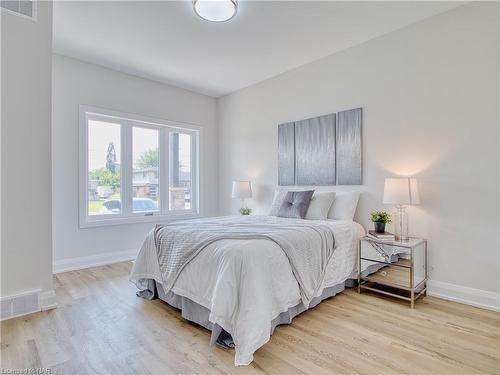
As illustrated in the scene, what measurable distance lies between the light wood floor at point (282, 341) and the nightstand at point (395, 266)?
163mm

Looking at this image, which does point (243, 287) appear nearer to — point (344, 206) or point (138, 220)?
point (344, 206)

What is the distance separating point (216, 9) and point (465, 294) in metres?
3.48

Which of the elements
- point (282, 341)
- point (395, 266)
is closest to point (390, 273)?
point (395, 266)

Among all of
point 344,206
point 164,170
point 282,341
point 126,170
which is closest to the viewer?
point 282,341

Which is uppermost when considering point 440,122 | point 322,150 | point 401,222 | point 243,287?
point 440,122

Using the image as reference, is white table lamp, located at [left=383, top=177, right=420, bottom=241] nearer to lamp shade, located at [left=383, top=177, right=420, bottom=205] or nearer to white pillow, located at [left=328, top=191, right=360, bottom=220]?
lamp shade, located at [left=383, top=177, right=420, bottom=205]

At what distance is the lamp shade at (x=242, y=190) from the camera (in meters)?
4.47

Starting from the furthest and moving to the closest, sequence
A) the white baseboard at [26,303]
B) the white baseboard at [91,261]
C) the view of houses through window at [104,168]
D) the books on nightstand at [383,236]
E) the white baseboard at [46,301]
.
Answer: the view of houses through window at [104,168] → the white baseboard at [91,261] → the books on nightstand at [383,236] → the white baseboard at [46,301] → the white baseboard at [26,303]

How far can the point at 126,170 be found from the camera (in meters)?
4.21

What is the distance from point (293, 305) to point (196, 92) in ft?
13.3

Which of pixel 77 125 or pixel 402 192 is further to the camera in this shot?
pixel 77 125

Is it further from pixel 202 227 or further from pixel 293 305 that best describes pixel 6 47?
pixel 293 305

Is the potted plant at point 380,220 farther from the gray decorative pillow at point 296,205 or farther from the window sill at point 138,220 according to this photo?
the window sill at point 138,220

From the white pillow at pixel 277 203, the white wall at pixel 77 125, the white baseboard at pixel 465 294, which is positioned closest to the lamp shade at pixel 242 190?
the white pillow at pixel 277 203
